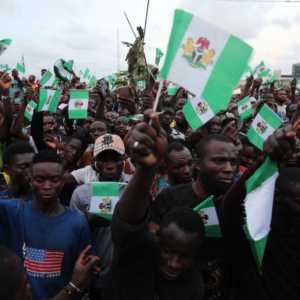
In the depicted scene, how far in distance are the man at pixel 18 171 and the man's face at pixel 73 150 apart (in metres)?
0.86

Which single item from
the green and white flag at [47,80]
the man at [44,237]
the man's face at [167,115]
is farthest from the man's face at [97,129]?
the green and white flag at [47,80]

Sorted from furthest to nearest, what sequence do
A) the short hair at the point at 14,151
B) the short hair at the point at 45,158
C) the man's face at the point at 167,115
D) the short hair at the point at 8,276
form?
1. the man's face at the point at 167,115
2. the short hair at the point at 14,151
3. the short hair at the point at 45,158
4. the short hair at the point at 8,276

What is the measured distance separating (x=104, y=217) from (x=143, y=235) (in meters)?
0.77

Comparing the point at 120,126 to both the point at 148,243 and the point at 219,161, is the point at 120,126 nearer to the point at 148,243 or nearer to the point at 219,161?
the point at 219,161

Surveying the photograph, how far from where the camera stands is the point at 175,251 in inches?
65.6

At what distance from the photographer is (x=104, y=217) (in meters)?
2.20

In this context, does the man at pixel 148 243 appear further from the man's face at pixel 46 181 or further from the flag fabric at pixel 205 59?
the man's face at pixel 46 181

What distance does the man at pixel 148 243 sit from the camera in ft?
4.37

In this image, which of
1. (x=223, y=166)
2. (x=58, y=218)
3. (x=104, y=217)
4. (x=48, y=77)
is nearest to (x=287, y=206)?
(x=223, y=166)

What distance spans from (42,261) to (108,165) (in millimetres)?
1090

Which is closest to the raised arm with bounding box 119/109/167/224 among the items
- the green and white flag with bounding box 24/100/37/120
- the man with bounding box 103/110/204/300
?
the man with bounding box 103/110/204/300

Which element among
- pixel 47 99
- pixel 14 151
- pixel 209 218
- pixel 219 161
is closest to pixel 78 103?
pixel 47 99

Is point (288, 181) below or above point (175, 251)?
above

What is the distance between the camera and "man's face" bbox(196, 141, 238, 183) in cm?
225
